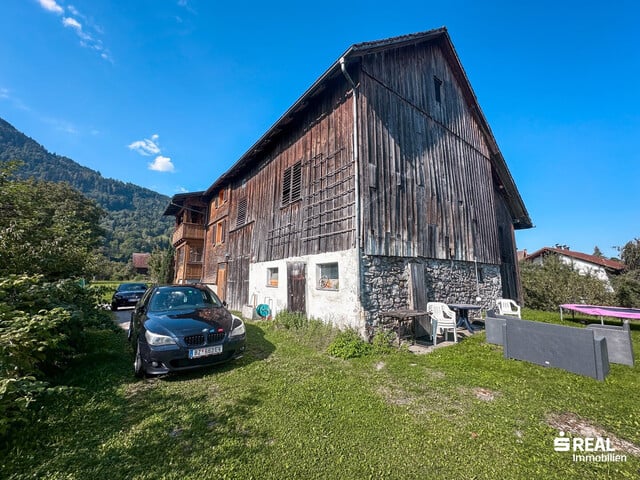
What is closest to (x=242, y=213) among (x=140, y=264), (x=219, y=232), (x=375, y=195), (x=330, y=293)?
(x=219, y=232)

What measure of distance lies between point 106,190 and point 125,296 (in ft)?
445

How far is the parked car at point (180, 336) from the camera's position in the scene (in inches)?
166

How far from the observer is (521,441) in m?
2.86

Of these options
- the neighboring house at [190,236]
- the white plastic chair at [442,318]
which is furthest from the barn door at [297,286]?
the neighboring house at [190,236]

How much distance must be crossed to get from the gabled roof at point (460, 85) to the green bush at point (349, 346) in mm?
7151

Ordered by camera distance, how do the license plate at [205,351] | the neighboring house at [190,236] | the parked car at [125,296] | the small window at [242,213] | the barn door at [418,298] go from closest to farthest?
the license plate at [205,351]
the barn door at [418,298]
the parked car at [125,296]
the small window at [242,213]
the neighboring house at [190,236]

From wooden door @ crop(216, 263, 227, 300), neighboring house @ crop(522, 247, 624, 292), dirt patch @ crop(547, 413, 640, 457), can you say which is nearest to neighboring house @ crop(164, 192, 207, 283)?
wooden door @ crop(216, 263, 227, 300)

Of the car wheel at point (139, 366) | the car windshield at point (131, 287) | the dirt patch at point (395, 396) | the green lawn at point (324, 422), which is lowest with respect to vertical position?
the dirt patch at point (395, 396)

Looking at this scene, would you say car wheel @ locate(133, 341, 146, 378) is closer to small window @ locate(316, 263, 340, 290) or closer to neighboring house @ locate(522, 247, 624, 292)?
small window @ locate(316, 263, 340, 290)

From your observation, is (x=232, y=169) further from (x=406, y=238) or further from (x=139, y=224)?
(x=139, y=224)

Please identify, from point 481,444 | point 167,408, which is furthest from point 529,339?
point 167,408

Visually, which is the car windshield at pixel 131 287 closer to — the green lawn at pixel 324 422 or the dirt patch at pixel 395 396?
the green lawn at pixel 324 422

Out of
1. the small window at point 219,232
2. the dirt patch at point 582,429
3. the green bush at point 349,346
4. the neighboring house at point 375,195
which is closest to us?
the dirt patch at point 582,429

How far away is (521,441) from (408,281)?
16.3ft
